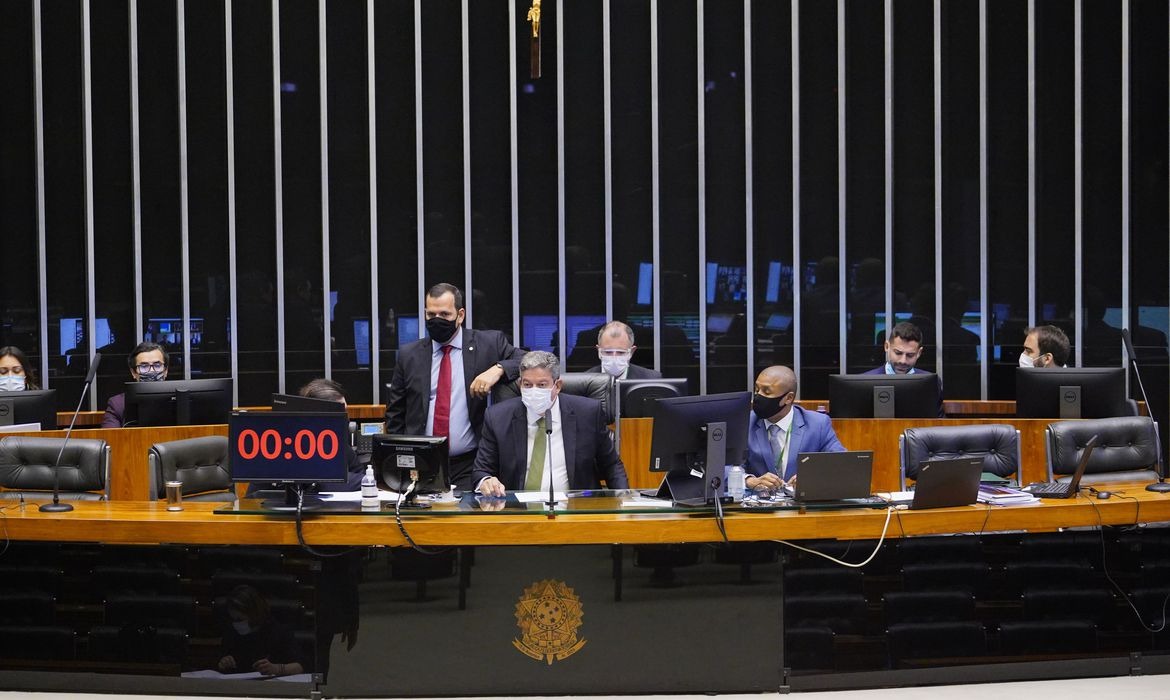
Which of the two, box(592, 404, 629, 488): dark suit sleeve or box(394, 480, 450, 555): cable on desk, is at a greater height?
box(592, 404, 629, 488): dark suit sleeve

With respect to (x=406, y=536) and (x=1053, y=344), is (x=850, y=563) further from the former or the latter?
(x=1053, y=344)

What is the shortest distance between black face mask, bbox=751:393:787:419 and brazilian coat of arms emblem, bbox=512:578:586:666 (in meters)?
1.22

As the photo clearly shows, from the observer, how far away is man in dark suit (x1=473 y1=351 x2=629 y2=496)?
476 centimetres

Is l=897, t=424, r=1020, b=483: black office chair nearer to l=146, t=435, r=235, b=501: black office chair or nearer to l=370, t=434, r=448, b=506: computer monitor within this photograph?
l=370, t=434, r=448, b=506: computer monitor

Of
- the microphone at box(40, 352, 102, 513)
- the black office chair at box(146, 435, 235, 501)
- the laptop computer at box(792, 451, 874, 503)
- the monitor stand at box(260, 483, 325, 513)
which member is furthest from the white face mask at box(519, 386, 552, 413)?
the microphone at box(40, 352, 102, 513)

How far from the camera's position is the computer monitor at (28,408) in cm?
573

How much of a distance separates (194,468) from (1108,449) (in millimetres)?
4148

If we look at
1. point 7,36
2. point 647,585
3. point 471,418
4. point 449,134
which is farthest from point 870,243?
point 7,36

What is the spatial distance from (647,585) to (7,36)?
648cm

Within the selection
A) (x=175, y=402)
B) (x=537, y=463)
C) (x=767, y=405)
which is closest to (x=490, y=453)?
(x=537, y=463)

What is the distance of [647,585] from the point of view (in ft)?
13.5

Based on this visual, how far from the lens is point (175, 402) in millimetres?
6199

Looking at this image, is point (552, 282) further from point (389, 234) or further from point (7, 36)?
point (7, 36)

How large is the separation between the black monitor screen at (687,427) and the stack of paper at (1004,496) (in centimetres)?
108
